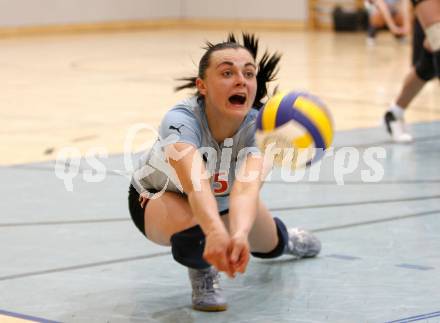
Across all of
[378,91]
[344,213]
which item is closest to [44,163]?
[344,213]

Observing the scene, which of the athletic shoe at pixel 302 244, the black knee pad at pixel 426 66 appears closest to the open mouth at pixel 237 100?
the athletic shoe at pixel 302 244

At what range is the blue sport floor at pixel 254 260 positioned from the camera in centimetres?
380

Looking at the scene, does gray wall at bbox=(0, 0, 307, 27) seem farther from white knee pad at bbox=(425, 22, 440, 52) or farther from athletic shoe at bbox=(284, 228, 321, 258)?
athletic shoe at bbox=(284, 228, 321, 258)

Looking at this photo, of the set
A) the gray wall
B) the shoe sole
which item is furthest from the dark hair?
the gray wall

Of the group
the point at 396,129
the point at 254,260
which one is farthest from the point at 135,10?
the point at 254,260

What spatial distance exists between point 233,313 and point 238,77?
0.89 m

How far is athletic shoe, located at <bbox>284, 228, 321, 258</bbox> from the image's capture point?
4485mm

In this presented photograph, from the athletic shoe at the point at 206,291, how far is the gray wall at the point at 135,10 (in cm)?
1547

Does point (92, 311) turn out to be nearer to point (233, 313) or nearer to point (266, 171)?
point (233, 313)

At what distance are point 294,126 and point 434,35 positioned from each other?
3.47 meters

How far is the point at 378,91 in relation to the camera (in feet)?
35.9

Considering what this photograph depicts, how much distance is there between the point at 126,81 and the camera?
39.5 feet

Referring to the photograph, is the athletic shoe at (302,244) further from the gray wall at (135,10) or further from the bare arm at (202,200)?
the gray wall at (135,10)

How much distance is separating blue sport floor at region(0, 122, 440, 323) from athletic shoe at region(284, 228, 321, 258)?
0.05 meters
